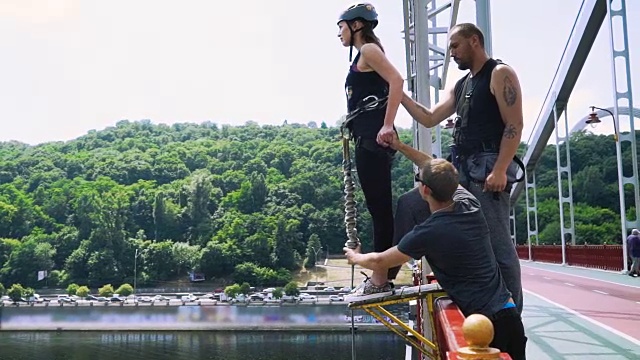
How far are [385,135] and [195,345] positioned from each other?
4152 centimetres

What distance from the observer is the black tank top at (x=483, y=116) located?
7.45 ft

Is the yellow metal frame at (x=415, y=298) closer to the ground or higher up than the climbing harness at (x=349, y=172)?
closer to the ground

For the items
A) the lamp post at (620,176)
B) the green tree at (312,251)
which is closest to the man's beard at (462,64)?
the lamp post at (620,176)

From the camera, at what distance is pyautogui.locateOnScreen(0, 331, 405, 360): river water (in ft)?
121

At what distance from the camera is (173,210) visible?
75.4m

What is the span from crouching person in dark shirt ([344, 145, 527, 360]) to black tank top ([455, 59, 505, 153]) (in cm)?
44

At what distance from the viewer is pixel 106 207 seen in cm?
7050

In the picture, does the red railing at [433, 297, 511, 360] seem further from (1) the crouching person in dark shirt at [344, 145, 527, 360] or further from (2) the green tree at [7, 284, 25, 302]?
(2) the green tree at [7, 284, 25, 302]

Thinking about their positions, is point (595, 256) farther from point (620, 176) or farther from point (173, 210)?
point (173, 210)

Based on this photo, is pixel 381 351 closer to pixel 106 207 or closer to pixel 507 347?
pixel 507 347

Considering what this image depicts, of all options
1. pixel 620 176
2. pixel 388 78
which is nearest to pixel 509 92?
pixel 388 78

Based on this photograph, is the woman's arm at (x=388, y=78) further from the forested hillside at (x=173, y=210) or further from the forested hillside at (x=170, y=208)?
the forested hillside at (x=170, y=208)

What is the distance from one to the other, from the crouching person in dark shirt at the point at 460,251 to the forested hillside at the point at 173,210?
4662 centimetres

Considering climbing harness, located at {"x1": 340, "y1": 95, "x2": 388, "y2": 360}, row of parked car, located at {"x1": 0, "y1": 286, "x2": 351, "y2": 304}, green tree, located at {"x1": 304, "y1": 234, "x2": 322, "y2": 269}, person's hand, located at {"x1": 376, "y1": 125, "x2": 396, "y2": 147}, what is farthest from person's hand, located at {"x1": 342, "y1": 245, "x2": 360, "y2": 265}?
green tree, located at {"x1": 304, "y1": 234, "x2": 322, "y2": 269}
